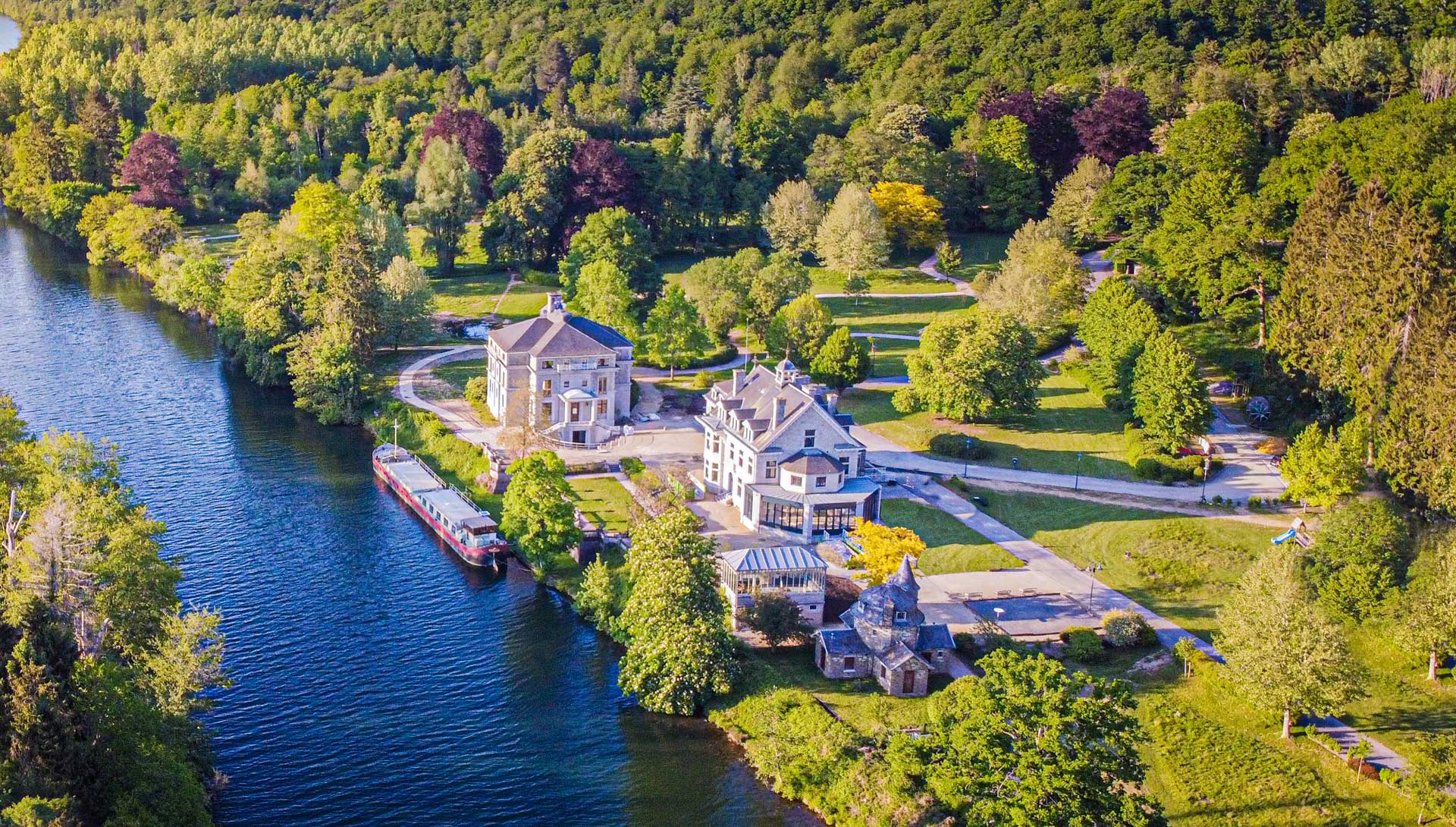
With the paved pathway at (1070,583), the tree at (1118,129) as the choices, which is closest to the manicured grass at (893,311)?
the tree at (1118,129)

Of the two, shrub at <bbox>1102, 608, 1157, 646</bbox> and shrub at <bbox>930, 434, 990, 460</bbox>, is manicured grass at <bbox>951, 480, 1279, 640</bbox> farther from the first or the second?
shrub at <bbox>930, 434, 990, 460</bbox>

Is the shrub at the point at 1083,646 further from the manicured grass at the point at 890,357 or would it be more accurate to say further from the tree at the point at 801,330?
the tree at the point at 801,330

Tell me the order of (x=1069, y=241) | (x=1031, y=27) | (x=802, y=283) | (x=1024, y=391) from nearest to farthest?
(x=1024, y=391) < (x=802, y=283) < (x=1069, y=241) < (x=1031, y=27)

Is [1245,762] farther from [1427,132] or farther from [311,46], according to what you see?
[311,46]

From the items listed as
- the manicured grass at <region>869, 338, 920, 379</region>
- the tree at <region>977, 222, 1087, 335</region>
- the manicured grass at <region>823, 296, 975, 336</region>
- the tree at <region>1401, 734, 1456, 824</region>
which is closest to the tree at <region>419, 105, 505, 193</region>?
the manicured grass at <region>823, 296, 975, 336</region>

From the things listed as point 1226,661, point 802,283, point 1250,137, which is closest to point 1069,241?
point 1250,137
